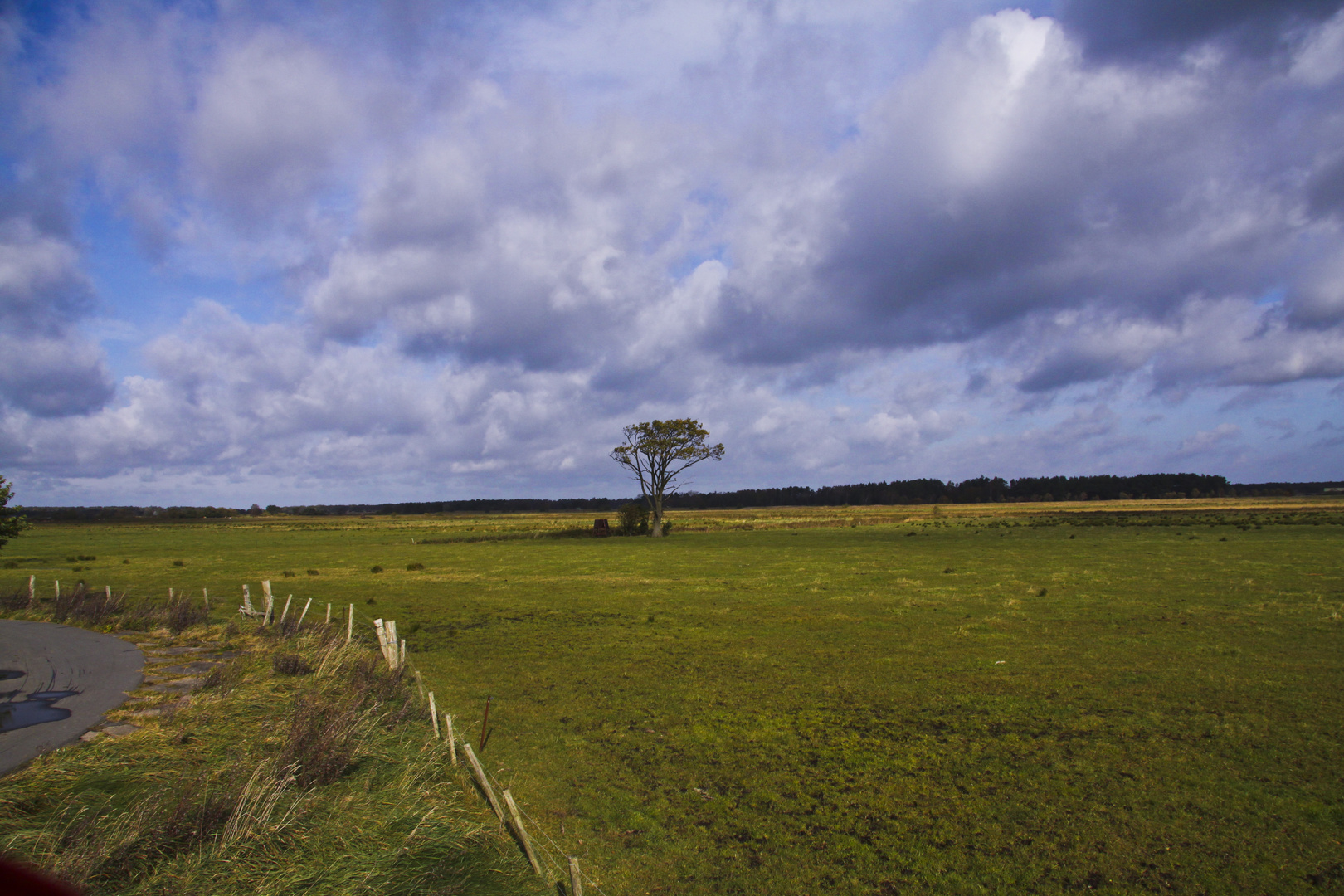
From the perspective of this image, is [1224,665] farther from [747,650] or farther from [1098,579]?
[1098,579]

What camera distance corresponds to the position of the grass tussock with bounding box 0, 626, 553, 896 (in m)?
7.00

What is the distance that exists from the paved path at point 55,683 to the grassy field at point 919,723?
20.4 feet

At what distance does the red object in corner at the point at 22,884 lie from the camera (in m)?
0.81

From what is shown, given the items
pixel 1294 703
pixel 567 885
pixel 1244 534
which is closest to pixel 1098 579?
pixel 1294 703

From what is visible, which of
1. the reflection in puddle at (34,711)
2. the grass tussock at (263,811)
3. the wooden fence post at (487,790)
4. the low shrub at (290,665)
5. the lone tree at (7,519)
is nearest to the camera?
the grass tussock at (263,811)

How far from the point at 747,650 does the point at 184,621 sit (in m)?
17.6

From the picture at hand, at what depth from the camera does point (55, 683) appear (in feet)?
51.4

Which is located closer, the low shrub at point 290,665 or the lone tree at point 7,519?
the low shrub at point 290,665

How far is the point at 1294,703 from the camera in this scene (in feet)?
42.5

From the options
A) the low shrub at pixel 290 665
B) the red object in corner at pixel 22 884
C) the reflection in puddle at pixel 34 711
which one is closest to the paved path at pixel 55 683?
the reflection in puddle at pixel 34 711

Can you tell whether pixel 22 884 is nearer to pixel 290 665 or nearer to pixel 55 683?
pixel 290 665

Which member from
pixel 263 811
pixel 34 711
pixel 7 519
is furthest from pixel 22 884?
pixel 7 519

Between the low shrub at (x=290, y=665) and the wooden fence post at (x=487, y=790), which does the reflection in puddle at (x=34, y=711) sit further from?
the wooden fence post at (x=487, y=790)

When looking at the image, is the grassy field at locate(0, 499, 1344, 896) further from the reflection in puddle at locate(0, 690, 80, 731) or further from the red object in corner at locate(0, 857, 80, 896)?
the red object in corner at locate(0, 857, 80, 896)
